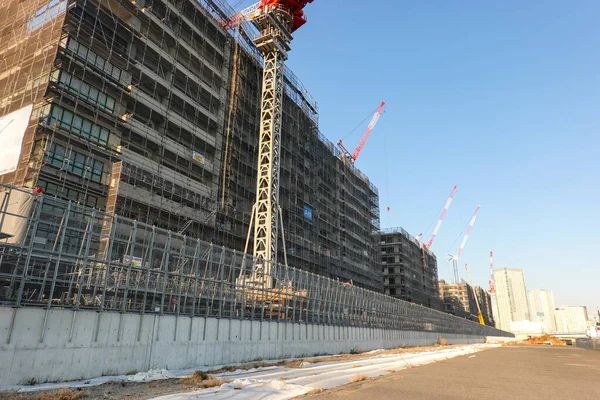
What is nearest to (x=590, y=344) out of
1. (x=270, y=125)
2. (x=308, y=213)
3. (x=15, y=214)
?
(x=308, y=213)

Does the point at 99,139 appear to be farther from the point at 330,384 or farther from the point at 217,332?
Answer: the point at 330,384

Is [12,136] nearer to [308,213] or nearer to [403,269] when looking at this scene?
[308,213]

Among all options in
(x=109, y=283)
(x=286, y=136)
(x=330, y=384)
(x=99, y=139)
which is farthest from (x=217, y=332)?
(x=286, y=136)

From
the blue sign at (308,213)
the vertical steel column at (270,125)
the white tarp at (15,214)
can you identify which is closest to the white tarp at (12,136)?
the white tarp at (15,214)

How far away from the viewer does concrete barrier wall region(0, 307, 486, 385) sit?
11586mm

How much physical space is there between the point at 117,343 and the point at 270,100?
3714 centimetres

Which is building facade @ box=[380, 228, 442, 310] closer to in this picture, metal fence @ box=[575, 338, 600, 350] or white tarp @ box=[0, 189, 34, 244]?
metal fence @ box=[575, 338, 600, 350]

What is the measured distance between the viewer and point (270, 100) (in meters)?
46.8

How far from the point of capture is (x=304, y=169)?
5588cm

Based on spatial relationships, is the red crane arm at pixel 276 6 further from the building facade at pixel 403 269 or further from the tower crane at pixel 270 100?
the building facade at pixel 403 269

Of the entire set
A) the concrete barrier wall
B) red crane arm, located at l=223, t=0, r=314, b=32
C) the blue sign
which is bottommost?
the concrete barrier wall

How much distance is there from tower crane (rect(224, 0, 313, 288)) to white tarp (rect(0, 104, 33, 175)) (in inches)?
817

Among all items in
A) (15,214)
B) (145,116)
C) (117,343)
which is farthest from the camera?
(145,116)

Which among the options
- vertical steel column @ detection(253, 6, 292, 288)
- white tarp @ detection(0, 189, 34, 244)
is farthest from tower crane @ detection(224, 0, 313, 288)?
white tarp @ detection(0, 189, 34, 244)
